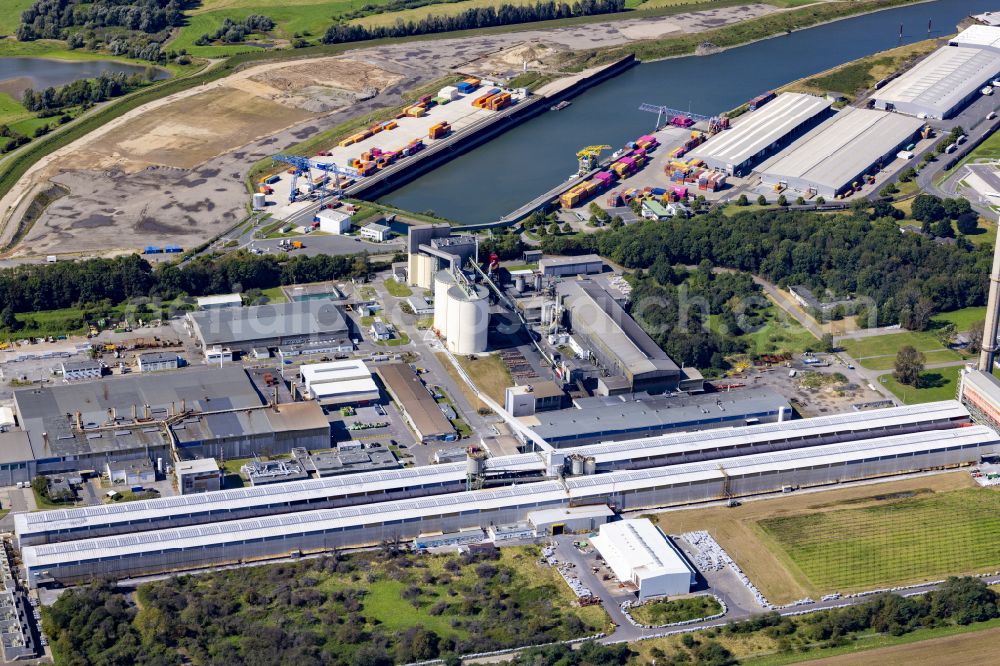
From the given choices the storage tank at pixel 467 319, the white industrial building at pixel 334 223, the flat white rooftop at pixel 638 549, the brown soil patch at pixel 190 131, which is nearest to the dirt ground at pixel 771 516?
the flat white rooftop at pixel 638 549

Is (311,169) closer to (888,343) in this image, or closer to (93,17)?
(888,343)

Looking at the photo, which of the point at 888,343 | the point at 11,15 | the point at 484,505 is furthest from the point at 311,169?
the point at 11,15

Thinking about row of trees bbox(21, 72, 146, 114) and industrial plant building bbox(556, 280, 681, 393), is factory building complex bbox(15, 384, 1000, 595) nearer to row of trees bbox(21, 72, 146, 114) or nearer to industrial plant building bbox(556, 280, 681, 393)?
industrial plant building bbox(556, 280, 681, 393)

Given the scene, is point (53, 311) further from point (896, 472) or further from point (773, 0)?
point (773, 0)

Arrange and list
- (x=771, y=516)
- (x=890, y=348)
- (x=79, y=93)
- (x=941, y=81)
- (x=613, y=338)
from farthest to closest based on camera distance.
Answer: (x=941, y=81), (x=79, y=93), (x=890, y=348), (x=613, y=338), (x=771, y=516)

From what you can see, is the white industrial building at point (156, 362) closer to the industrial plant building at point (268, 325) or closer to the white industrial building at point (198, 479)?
the industrial plant building at point (268, 325)

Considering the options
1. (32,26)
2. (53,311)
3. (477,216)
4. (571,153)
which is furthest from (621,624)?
(32,26)
